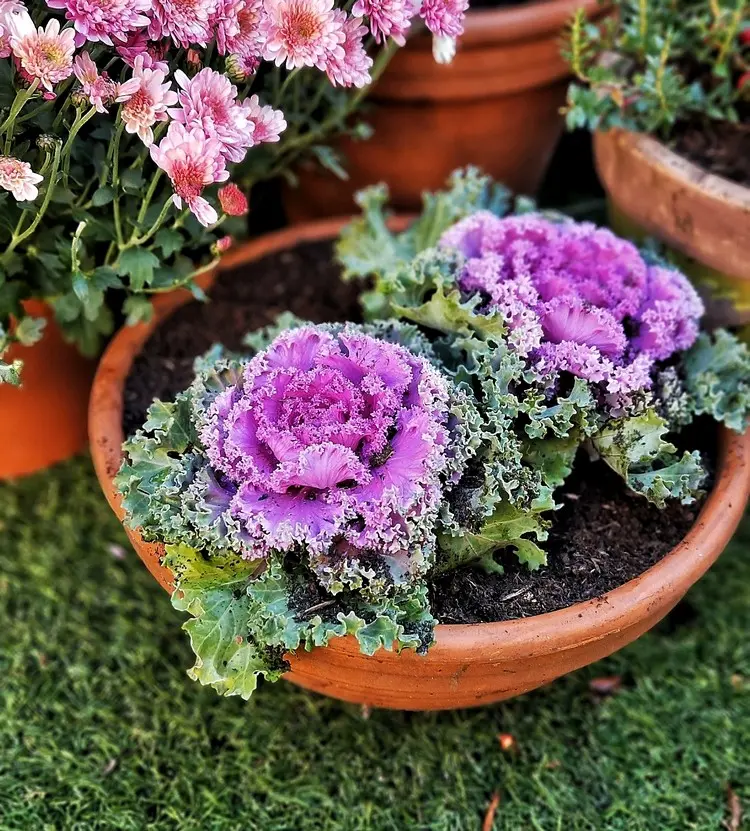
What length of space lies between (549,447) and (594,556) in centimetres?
22

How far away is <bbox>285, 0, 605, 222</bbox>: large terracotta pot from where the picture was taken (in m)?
2.19

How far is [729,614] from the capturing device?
6.92 feet

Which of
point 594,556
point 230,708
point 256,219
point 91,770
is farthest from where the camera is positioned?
point 256,219

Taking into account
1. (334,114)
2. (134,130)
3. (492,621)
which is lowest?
(492,621)

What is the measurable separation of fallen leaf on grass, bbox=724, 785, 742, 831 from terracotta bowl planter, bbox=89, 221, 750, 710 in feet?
1.56

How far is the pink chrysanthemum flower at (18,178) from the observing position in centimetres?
134

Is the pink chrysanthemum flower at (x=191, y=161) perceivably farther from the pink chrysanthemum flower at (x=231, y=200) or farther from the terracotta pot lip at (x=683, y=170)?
the terracotta pot lip at (x=683, y=170)

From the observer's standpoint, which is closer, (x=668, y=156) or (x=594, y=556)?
(x=594, y=556)

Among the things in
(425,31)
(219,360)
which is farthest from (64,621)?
(425,31)

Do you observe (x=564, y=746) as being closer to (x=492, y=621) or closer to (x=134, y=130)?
(x=492, y=621)

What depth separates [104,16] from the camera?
4.23ft

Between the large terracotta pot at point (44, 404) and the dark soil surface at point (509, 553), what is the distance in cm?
30

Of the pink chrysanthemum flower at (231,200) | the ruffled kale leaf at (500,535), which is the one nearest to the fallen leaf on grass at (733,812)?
the ruffled kale leaf at (500,535)

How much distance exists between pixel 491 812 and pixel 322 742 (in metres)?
0.37
